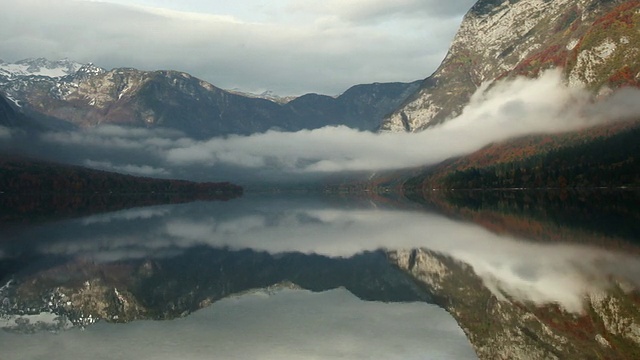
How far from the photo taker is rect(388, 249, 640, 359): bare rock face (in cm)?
2592

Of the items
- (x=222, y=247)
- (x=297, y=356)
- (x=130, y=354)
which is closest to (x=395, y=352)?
(x=297, y=356)

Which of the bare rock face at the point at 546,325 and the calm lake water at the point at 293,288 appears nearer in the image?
the bare rock face at the point at 546,325

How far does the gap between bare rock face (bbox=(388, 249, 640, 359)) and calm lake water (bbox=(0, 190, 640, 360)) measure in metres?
0.30

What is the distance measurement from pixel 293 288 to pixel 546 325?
65.2ft

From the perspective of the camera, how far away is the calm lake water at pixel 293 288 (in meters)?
28.2

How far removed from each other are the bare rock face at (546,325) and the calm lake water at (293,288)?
30cm

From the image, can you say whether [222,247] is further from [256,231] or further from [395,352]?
[395,352]

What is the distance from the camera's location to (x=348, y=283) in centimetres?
4609

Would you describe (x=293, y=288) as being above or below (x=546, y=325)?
above

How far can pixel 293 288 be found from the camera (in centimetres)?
4378

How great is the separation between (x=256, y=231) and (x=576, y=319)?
69.1 m

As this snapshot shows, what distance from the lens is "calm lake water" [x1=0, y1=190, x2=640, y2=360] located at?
92.6ft

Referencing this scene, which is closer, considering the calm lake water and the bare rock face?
the bare rock face

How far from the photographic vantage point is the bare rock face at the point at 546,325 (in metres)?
25.9
